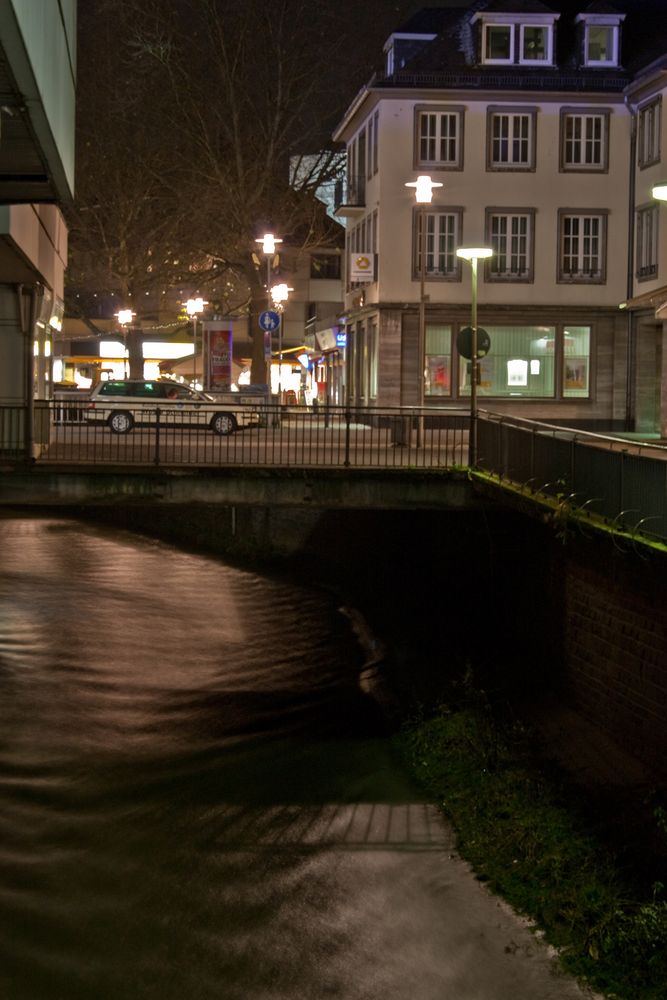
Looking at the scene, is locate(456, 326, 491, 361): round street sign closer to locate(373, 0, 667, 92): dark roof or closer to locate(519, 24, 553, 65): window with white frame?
locate(373, 0, 667, 92): dark roof

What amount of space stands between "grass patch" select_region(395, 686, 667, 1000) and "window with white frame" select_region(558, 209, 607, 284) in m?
29.0

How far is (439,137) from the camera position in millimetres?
43906

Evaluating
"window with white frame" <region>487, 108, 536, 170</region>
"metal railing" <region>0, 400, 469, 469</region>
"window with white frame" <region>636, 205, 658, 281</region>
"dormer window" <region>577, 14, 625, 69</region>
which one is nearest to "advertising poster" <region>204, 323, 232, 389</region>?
"window with white frame" <region>487, 108, 536, 170</region>

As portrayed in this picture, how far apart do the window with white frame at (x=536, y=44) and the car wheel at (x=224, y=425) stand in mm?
19845

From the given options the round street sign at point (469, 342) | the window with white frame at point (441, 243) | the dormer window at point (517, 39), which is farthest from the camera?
the window with white frame at point (441, 243)

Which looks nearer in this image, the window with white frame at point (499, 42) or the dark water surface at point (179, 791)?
the dark water surface at point (179, 791)

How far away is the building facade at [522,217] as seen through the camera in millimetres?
43719

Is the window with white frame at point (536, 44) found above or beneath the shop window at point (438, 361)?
above

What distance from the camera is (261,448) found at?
2391cm

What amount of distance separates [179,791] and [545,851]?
3971 millimetres

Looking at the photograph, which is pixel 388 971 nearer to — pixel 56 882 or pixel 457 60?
pixel 56 882

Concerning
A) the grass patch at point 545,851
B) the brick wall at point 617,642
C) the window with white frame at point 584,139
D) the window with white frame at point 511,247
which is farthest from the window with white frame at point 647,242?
the grass patch at point 545,851

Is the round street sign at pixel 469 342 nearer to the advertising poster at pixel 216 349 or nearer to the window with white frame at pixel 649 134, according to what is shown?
the advertising poster at pixel 216 349

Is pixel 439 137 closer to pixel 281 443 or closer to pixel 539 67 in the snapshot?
pixel 539 67
